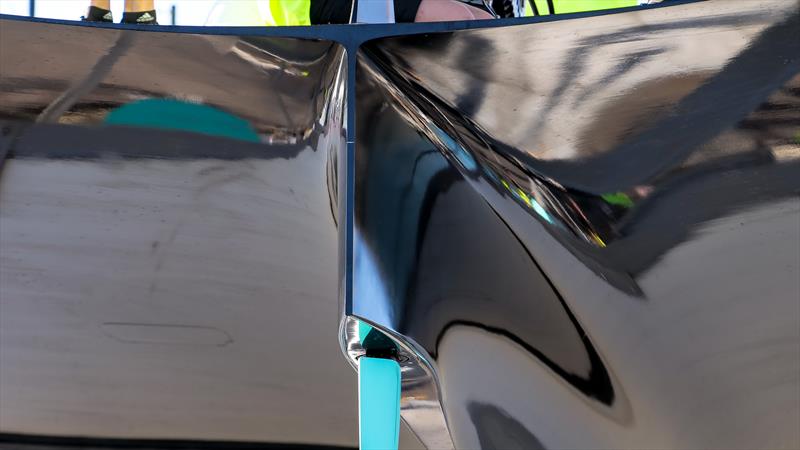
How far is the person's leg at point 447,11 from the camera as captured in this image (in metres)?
0.97

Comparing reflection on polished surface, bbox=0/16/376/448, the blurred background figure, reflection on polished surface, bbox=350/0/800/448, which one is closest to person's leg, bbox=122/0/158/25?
A: the blurred background figure

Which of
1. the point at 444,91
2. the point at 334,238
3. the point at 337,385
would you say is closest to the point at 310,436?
the point at 337,385

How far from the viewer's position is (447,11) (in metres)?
0.99

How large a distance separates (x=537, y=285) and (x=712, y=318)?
0.32 feet

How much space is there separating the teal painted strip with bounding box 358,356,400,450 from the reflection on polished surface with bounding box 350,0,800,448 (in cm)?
3

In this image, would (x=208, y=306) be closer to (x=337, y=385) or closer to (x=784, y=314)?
(x=337, y=385)

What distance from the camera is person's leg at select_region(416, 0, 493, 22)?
968 mm

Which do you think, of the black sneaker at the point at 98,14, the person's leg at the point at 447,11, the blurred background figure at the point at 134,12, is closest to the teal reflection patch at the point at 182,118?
the person's leg at the point at 447,11

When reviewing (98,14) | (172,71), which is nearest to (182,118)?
(172,71)

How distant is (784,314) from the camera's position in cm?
48

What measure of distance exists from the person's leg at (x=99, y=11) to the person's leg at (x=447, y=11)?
71 centimetres

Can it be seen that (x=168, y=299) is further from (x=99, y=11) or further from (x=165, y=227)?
(x=99, y=11)

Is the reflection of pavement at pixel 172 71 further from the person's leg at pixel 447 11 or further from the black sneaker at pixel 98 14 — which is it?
the black sneaker at pixel 98 14

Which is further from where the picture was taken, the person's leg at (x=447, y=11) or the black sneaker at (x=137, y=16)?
the black sneaker at (x=137, y=16)
